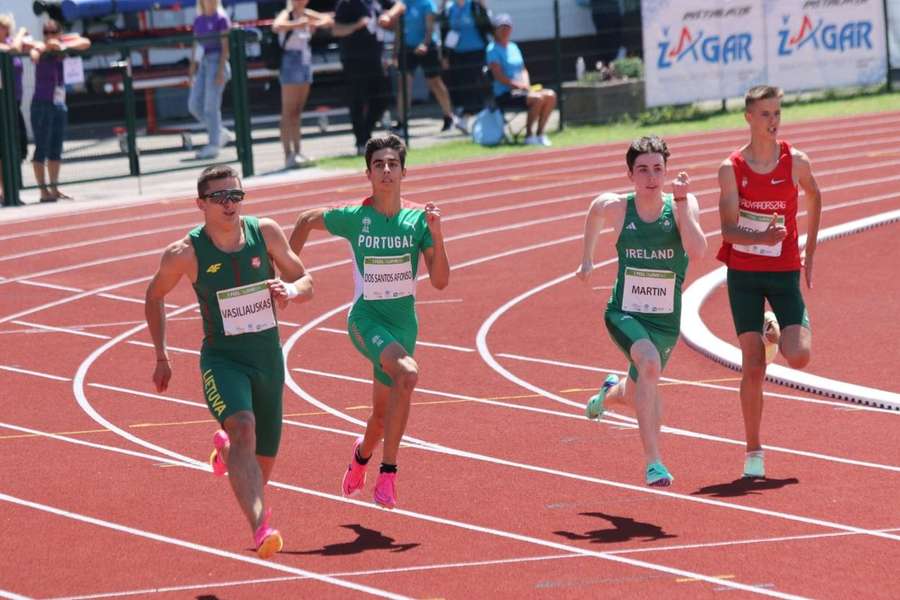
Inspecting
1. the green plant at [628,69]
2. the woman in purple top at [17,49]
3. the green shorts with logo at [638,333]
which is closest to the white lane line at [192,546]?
the green shorts with logo at [638,333]

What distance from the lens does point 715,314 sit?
488 inches

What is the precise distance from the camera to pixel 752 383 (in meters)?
8.17

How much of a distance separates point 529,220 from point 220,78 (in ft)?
19.6

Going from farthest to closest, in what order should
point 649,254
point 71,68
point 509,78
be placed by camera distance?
1. point 509,78
2. point 71,68
3. point 649,254

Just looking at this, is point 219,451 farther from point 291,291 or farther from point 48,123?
point 48,123

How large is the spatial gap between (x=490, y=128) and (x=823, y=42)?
Answer: 6.27 m

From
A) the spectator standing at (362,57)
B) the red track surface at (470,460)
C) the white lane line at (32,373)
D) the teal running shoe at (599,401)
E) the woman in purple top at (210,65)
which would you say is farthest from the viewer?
the spectator standing at (362,57)

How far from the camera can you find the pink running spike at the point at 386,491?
757 cm

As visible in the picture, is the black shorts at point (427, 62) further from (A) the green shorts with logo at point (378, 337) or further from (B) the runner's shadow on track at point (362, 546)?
(B) the runner's shadow on track at point (362, 546)

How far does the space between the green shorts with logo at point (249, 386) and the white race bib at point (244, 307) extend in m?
0.10

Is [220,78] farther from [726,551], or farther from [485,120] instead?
[726,551]

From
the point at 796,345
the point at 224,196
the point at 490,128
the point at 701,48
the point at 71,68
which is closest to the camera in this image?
the point at 224,196

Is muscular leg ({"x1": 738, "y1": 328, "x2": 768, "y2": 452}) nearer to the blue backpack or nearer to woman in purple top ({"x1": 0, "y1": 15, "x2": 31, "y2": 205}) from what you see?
woman in purple top ({"x1": 0, "y1": 15, "x2": 31, "y2": 205})

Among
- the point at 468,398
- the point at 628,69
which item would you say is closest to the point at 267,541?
the point at 468,398
